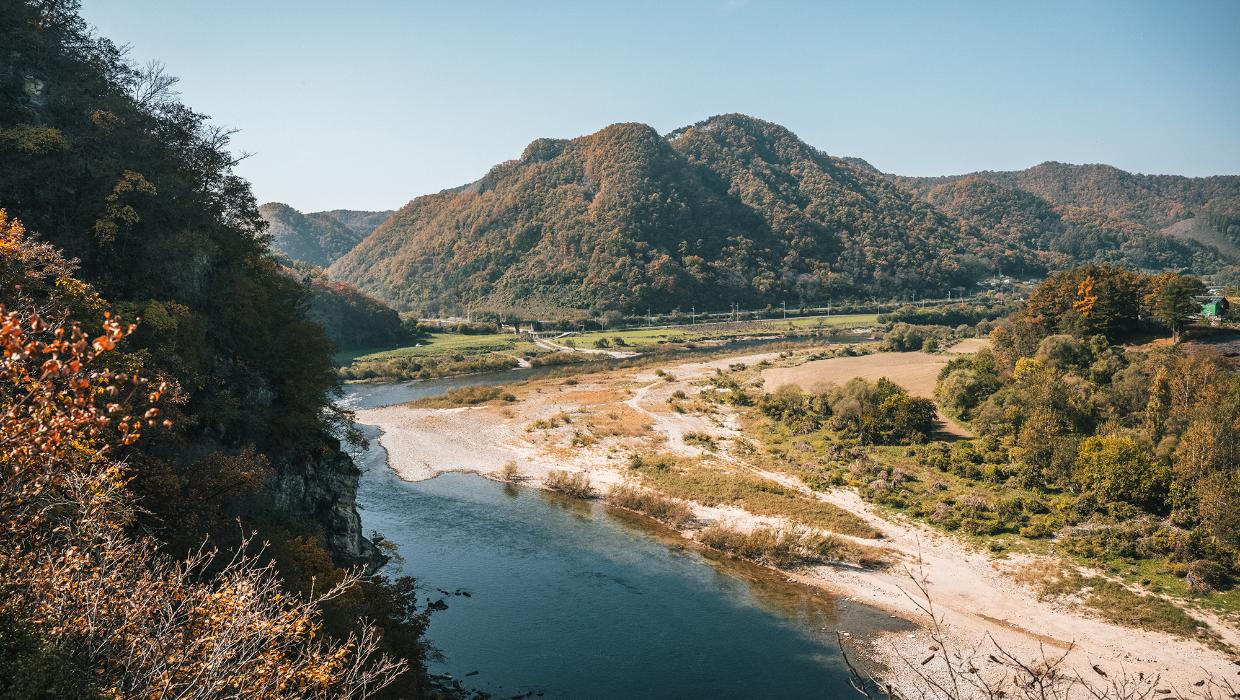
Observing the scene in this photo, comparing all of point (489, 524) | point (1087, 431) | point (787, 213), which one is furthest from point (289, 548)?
point (787, 213)

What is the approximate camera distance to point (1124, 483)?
30188 millimetres

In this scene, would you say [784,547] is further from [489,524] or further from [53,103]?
[53,103]

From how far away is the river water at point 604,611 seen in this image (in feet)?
71.0

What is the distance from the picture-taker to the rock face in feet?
86.2

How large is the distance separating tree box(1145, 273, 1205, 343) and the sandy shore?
27.6 m

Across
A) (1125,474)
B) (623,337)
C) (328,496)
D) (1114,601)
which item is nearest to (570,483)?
(328,496)

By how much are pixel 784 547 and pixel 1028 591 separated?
9.37 metres

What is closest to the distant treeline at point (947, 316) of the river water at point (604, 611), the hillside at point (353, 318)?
the hillside at point (353, 318)

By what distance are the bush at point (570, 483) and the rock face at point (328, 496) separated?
40.7 feet

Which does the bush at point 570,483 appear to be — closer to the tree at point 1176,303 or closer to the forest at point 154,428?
the forest at point 154,428

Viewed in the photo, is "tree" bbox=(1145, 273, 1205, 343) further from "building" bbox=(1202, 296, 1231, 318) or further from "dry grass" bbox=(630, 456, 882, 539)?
"dry grass" bbox=(630, 456, 882, 539)

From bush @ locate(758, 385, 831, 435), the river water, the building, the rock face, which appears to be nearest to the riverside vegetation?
bush @ locate(758, 385, 831, 435)

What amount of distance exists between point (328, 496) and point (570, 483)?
15.0 meters

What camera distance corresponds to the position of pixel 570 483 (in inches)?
1567
